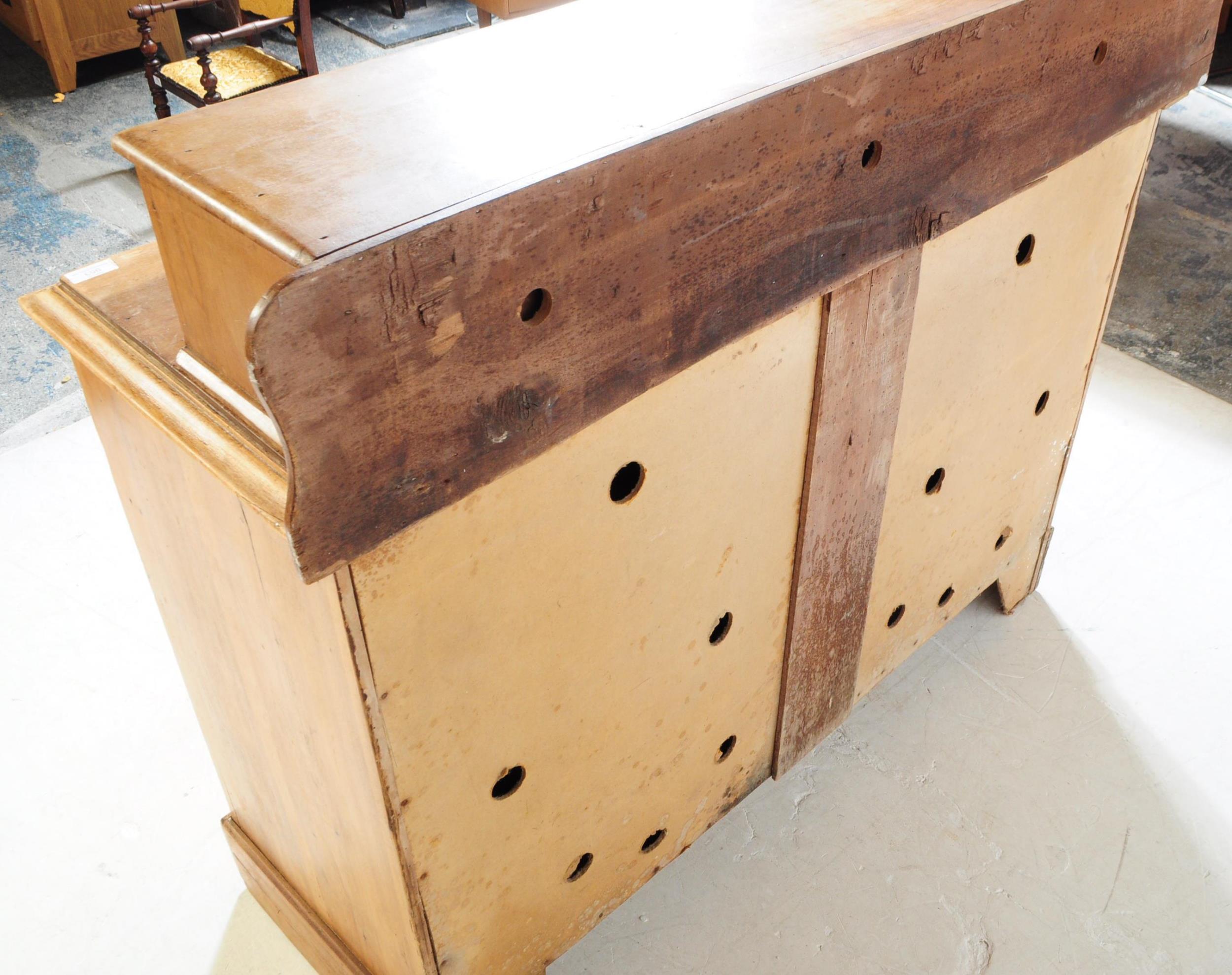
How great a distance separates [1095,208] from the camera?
1809mm

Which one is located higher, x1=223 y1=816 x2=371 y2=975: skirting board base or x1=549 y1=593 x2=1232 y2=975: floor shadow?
x1=223 y1=816 x2=371 y2=975: skirting board base

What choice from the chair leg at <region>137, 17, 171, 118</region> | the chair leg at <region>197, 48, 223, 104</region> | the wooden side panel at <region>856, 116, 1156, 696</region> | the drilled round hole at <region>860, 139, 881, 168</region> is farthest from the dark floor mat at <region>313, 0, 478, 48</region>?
the drilled round hole at <region>860, 139, 881, 168</region>

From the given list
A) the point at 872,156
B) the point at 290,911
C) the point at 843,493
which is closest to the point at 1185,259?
the point at 843,493

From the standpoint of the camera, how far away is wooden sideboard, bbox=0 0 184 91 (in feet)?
15.2

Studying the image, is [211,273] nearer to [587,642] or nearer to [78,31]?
[587,642]

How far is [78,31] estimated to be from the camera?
4.73 metres

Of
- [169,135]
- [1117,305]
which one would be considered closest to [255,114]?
[169,135]

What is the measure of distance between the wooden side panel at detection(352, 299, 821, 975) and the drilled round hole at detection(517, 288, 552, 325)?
18 centimetres

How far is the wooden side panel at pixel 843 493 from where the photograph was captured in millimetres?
1462

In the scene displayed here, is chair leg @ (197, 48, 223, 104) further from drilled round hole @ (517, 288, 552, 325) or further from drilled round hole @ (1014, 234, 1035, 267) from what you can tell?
drilled round hole @ (517, 288, 552, 325)

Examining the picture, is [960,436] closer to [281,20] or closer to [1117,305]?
[1117,305]

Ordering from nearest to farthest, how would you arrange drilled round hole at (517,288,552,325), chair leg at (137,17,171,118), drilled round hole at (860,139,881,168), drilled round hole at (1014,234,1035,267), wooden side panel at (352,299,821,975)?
drilled round hole at (517,288,552,325) → wooden side panel at (352,299,821,975) → drilled round hole at (860,139,881,168) → drilled round hole at (1014,234,1035,267) → chair leg at (137,17,171,118)

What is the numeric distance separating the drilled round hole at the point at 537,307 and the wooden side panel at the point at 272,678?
30 cm

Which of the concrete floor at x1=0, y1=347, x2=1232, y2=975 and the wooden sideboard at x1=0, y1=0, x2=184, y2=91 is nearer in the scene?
the concrete floor at x1=0, y1=347, x2=1232, y2=975
